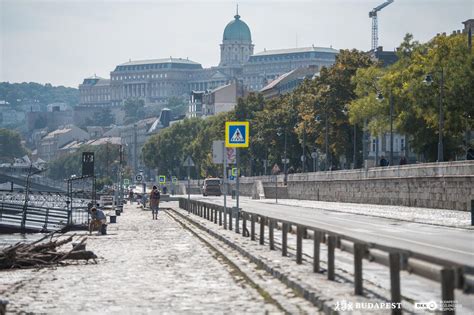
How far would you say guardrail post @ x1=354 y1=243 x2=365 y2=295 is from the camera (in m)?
15.0

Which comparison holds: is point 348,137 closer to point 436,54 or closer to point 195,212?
point 436,54

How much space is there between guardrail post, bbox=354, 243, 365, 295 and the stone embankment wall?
35894 millimetres

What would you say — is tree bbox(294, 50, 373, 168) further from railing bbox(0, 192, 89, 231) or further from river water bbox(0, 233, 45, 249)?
river water bbox(0, 233, 45, 249)

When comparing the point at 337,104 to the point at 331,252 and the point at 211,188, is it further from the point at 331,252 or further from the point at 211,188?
the point at 331,252

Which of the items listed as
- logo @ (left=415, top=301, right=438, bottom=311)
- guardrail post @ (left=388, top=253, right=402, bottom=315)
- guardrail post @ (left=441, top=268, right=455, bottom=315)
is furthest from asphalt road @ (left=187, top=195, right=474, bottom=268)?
guardrail post @ (left=441, top=268, right=455, bottom=315)

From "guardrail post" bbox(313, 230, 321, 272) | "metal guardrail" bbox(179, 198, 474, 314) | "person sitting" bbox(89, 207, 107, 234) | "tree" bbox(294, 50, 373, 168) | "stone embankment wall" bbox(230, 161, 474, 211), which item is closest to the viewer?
"metal guardrail" bbox(179, 198, 474, 314)

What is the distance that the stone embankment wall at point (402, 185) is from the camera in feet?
175

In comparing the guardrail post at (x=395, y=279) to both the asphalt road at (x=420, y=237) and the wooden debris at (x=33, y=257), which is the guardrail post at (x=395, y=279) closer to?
the asphalt road at (x=420, y=237)

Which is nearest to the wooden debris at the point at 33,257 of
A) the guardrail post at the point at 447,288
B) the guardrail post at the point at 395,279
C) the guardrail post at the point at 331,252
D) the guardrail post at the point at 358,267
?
the guardrail post at the point at 331,252

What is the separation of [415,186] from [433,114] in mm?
19295

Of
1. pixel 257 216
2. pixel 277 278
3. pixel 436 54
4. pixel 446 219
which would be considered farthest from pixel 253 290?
pixel 436 54

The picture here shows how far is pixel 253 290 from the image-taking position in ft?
60.3

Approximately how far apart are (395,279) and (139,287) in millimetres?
7383

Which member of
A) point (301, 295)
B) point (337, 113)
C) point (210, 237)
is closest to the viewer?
point (301, 295)
